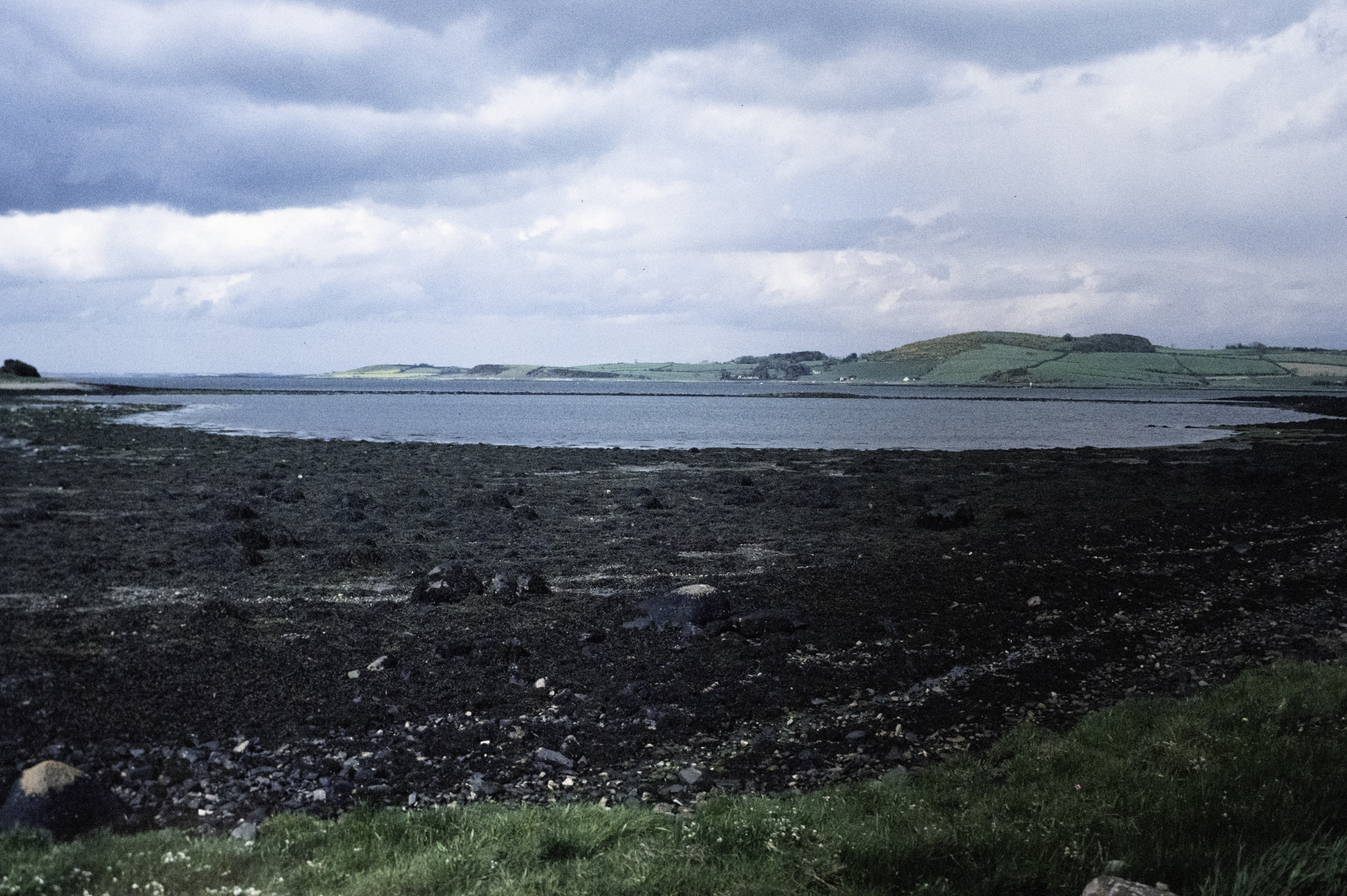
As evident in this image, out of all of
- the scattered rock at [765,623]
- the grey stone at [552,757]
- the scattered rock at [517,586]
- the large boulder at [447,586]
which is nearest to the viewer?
the grey stone at [552,757]

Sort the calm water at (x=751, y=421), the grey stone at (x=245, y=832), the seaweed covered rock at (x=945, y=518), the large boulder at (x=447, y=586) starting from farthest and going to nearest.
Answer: the calm water at (x=751, y=421) → the seaweed covered rock at (x=945, y=518) → the large boulder at (x=447, y=586) → the grey stone at (x=245, y=832)

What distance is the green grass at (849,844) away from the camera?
20.1 feet

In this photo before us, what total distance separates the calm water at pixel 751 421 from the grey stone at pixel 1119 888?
183 ft

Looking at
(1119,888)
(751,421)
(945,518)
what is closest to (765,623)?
(1119,888)

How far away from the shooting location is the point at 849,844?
266 inches

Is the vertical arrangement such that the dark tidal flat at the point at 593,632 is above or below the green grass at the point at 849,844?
below

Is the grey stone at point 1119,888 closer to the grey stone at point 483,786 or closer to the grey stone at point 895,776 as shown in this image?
the grey stone at point 895,776

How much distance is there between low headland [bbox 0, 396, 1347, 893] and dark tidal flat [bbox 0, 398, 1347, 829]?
8cm

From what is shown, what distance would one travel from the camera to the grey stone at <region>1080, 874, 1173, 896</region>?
217 inches

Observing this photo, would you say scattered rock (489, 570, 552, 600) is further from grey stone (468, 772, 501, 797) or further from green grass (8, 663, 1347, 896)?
green grass (8, 663, 1347, 896)

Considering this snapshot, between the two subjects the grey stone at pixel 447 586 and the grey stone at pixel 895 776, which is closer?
the grey stone at pixel 895 776

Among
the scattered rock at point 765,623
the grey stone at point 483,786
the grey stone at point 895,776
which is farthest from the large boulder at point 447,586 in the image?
the grey stone at point 895,776

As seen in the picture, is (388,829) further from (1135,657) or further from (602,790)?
(1135,657)

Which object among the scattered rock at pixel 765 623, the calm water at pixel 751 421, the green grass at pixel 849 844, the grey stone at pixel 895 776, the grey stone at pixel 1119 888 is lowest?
the grey stone at pixel 895 776
